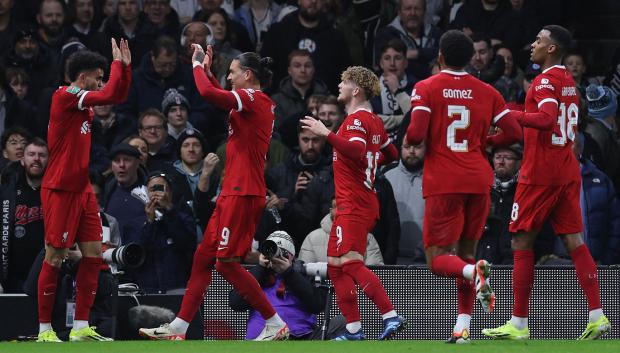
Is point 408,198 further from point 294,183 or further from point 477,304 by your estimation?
point 477,304

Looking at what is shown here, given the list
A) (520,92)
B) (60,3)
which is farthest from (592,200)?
(60,3)

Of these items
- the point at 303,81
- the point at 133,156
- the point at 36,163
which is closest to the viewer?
the point at 36,163

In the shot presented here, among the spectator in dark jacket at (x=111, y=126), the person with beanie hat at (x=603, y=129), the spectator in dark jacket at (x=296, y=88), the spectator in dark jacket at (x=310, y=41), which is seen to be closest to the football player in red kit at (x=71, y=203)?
the spectator in dark jacket at (x=111, y=126)

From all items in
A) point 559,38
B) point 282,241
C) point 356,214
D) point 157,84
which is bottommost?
point 282,241

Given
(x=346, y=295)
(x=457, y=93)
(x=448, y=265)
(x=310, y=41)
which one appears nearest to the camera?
(x=448, y=265)

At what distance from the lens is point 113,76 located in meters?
11.5

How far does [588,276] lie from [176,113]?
20.2ft

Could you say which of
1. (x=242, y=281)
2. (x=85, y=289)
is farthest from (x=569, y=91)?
(x=85, y=289)

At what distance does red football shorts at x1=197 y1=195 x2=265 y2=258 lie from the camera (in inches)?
461

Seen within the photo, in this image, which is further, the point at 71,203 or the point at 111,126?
the point at 111,126

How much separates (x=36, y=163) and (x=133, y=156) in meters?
1.26

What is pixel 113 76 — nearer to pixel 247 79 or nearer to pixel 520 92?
pixel 247 79

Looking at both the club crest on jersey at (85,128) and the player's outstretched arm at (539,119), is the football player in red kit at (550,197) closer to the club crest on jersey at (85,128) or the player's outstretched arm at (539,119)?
the player's outstretched arm at (539,119)

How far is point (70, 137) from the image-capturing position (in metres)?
11.7
